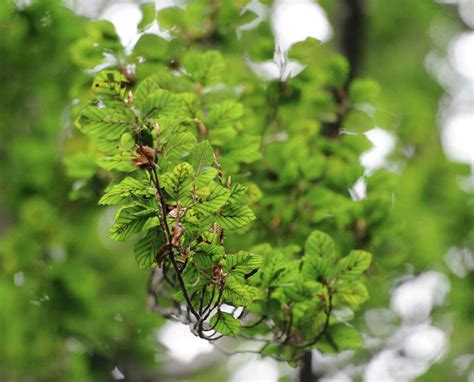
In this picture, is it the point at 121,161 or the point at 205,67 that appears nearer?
the point at 121,161

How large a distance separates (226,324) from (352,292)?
477mm

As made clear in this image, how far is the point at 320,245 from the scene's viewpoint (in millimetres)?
1848

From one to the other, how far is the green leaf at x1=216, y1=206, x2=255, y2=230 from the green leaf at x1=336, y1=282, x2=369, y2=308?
507mm

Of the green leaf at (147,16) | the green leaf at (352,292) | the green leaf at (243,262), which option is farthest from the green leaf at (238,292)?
the green leaf at (147,16)

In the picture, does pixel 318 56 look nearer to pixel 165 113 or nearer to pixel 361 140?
pixel 361 140

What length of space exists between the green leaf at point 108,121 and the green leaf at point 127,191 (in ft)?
0.47

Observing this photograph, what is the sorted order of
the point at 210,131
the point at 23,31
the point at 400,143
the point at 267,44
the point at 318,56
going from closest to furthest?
the point at 210,131, the point at 267,44, the point at 23,31, the point at 400,143, the point at 318,56

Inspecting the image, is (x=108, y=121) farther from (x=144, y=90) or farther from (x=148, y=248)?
(x=148, y=248)

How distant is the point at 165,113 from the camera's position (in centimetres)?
152

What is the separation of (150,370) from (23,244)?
3.53 feet

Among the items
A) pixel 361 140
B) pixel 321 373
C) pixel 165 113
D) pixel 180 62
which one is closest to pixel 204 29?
pixel 180 62

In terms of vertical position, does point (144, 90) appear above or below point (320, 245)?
above

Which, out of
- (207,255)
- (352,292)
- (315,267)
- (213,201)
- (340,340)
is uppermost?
(213,201)

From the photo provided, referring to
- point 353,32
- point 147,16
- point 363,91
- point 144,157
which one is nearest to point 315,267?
point 144,157
